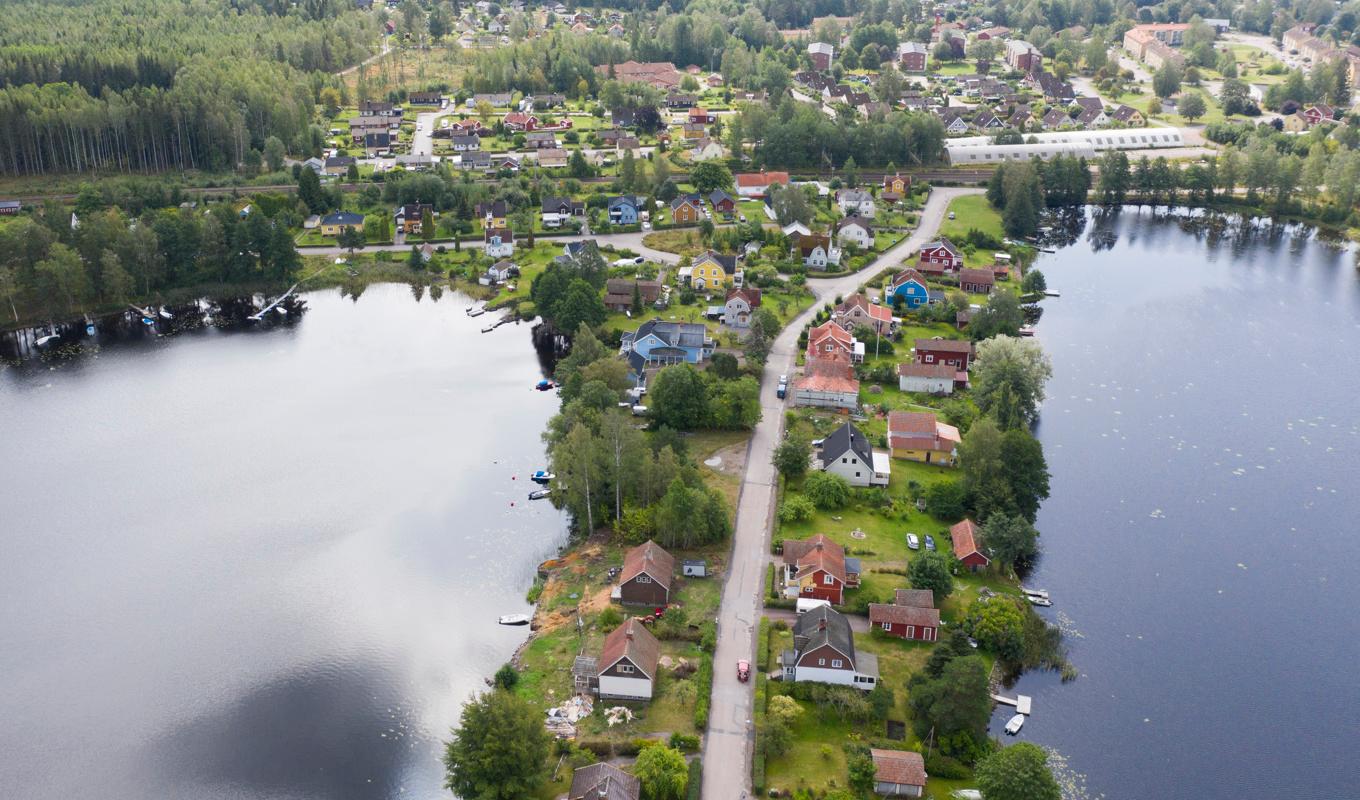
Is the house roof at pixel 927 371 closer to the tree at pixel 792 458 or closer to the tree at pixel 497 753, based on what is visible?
the tree at pixel 792 458

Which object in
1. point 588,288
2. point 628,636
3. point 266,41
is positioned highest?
point 266,41

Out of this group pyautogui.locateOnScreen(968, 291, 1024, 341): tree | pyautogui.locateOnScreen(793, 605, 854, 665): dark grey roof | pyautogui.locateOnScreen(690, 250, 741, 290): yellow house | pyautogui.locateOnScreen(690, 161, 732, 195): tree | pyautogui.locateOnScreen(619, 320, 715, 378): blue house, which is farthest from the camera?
pyautogui.locateOnScreen(690, 161, 732, 195): tree

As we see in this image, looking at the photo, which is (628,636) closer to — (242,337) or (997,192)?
(242,337)

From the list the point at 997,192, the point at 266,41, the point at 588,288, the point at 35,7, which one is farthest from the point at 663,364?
the point at 35,7

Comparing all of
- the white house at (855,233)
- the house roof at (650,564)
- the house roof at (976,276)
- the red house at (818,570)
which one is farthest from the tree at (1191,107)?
the house roof at (650,564)

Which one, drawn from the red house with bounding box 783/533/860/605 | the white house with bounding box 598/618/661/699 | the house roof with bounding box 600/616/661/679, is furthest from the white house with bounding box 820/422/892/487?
the white house with bounding box 598/618/661/699

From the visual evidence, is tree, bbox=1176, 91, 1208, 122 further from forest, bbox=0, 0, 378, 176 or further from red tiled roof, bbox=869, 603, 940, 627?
red tiled roof, bbox=869, 603, 940, 627
